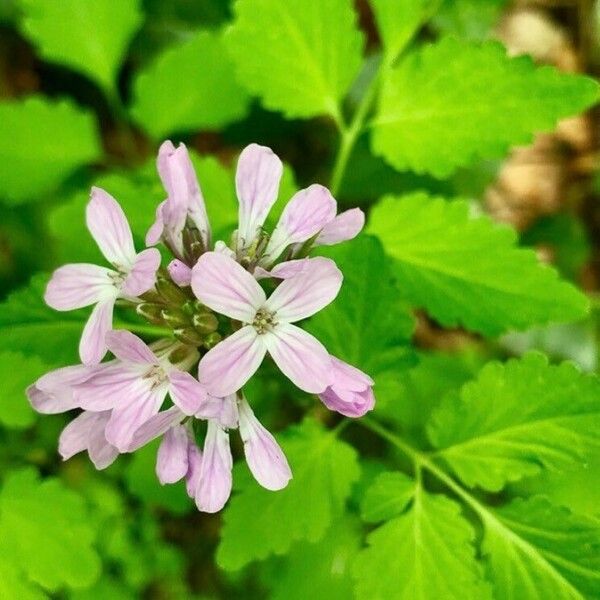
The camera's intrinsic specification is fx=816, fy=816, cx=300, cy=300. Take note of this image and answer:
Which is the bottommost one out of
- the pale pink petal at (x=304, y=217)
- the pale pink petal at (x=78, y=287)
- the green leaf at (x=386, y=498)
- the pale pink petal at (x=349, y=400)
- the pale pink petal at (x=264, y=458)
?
the green leaf at (x=386, y=498)

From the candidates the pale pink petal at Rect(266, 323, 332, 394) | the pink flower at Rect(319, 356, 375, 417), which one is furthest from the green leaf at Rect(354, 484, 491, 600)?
the pale pink petal at Rect(266, 323, 332, 394)

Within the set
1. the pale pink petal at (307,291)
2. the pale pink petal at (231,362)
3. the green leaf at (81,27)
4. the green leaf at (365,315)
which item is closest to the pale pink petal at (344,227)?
the green leaf at (365,315)

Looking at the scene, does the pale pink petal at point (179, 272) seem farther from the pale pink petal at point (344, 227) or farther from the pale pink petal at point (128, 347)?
the pale pink petal at point (344, 227)

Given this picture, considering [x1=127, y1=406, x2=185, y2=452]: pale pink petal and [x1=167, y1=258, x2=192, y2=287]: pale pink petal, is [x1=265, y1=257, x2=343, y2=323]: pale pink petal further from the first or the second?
[x1=127, y1=406, x2=185, y2=452]: pale pink petal

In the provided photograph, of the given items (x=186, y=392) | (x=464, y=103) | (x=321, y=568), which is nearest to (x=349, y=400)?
(x=186, y=392)

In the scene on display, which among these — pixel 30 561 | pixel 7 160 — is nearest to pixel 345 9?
pixel 7 160
